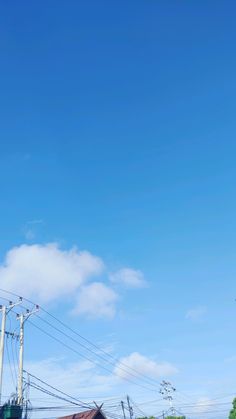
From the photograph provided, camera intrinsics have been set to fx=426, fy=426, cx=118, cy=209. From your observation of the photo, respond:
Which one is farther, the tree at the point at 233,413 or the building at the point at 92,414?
the tree at the point at 233,413

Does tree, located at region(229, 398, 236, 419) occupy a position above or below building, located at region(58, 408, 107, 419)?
above

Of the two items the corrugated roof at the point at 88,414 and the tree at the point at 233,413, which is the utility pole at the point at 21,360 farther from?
the tree at the point at 233,413

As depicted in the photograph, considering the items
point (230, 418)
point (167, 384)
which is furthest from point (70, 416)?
point (167, 384)

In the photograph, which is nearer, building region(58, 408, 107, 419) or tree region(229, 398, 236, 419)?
building region(58, 408, 107, 419)

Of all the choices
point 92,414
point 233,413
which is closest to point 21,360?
point 92,414

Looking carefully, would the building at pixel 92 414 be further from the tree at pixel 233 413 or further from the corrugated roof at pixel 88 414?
the tree at pixel 233 413

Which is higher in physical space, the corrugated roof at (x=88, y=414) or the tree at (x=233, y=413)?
the tree at (x=233, y=413)

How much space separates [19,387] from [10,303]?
7280 mm

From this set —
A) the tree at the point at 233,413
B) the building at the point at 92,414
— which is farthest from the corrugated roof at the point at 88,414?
the tree at the point at 233,413

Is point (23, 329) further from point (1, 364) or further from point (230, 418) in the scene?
point (230, 418)

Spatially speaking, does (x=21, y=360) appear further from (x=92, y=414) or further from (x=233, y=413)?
(x=233, y=413)

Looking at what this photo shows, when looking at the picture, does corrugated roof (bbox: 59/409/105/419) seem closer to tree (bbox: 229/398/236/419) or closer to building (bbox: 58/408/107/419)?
building (bbox: 58/408/107/419)

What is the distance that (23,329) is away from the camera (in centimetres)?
4047

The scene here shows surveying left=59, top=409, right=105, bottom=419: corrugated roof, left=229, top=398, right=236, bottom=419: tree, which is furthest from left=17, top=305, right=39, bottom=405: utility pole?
left=229, top=398, right=236, bottom=419: tree
